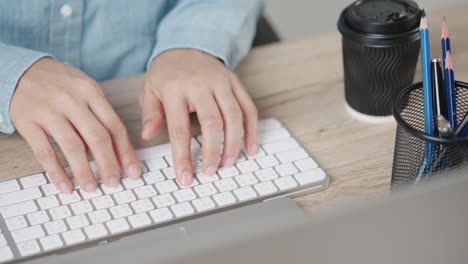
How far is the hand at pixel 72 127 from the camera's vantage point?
0.80 m

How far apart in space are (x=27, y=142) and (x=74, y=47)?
12.8 inches

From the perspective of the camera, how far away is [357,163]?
0.85 metres

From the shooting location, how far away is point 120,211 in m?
0.76

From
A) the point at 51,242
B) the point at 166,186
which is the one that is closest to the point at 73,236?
the point at 51,242

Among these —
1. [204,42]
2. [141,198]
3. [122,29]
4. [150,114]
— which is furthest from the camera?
[122,29]

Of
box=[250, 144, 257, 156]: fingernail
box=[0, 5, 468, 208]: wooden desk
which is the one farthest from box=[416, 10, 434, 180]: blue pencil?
box=[250, 144, 257, 156]: fingernail

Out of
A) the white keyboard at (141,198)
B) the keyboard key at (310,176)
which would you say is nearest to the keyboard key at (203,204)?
the white keyboard at (141,198)

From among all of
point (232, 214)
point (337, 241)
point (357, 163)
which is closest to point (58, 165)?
point (232, 214)

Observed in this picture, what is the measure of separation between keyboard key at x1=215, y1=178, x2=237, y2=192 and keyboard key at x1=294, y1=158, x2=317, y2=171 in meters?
0.08

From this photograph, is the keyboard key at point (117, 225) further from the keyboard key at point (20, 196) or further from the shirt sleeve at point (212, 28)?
the shirt sleeve at point (212, 28)

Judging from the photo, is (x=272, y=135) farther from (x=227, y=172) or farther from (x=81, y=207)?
(x=81, y=207)

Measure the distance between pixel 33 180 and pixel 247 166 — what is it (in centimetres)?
24

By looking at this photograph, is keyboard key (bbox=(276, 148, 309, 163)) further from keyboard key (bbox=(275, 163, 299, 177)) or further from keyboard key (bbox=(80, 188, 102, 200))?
keyboard key (bbox=(80, 188, 102, 200))

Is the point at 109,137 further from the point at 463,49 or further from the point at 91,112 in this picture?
the point at 463,49
